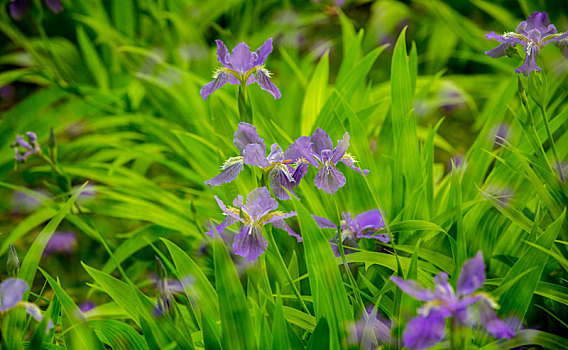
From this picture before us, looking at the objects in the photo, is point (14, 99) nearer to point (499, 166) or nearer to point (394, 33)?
point (394, 33)

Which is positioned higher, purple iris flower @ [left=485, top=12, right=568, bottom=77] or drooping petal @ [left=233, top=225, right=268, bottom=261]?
purple iris flower @ [left=485, top=12, right=568, bottom=77]

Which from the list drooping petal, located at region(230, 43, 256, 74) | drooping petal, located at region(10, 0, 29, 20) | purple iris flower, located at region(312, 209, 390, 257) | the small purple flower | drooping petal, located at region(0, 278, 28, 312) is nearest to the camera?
drooping petal, located at region(0, 278, 28, 312)

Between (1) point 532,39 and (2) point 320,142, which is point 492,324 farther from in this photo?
(1) point 532,39

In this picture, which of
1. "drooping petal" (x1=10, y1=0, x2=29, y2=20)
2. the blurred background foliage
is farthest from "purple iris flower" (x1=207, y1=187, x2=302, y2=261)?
"drooping petal" (x1=10, y1=0, x2=29, y2=20)

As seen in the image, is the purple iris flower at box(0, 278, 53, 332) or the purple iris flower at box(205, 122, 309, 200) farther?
the purple iris flower at box(205, 122, 309, 200)

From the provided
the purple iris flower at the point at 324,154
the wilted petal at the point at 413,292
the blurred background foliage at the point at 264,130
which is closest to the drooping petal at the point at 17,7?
the blurred background foliage at the point at 264,130

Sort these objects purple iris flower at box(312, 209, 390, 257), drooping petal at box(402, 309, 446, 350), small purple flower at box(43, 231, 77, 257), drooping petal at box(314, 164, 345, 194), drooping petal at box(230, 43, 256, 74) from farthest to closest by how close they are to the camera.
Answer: small purple flower at box(43, 231, 77, 257) < purple iris flower at box(312, 209, 390, 257) < drooping petal at box(230, 43, 256, 74) < drooping petal at box(314, 164, 345, 194) < drooping petal at box(402, 309, 446, 350)

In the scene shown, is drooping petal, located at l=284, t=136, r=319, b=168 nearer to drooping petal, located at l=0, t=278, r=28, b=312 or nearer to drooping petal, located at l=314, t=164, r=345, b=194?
drooping petal, located at l=314, t=164, r=345, b=194
